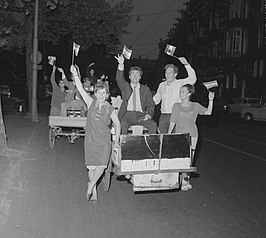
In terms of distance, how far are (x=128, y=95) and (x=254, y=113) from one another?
2663 cm

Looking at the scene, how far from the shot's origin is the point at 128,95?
819 cm

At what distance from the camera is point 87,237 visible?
5.52m

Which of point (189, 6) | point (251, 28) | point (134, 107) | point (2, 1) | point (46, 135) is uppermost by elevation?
point (189, 6)

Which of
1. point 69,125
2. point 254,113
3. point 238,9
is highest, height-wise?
point 238,9

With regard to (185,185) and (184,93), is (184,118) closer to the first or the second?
(184,93)

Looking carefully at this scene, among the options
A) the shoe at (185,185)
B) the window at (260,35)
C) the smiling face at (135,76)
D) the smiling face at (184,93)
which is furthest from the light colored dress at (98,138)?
the window at (260,35)

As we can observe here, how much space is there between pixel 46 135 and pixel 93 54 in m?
37.8

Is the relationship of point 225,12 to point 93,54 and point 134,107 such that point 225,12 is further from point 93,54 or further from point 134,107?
point 134,107

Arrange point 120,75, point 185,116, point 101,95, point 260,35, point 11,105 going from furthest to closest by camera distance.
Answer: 1. point 260,35
2. point 11,105
3. point 185,116
4. point 120,75
5. point 101,95

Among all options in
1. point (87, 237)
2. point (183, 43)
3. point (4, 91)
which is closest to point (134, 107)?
point (87, 237)

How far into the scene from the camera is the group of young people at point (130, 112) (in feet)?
23.0

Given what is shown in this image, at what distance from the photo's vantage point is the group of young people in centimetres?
702

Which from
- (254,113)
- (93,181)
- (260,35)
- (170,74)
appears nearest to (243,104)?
(254,113)

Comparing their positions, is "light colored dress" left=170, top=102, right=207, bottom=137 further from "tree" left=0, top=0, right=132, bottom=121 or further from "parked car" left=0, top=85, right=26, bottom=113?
"parked car" left=0, top=85, right=26, bottom=113
